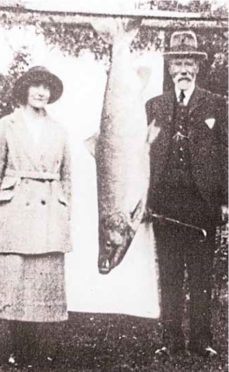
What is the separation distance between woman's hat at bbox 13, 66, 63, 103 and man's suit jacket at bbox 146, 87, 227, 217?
0.53m

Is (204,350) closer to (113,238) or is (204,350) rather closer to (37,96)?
(113,238)

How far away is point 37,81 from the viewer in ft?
11.6

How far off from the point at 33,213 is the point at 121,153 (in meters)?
0.60

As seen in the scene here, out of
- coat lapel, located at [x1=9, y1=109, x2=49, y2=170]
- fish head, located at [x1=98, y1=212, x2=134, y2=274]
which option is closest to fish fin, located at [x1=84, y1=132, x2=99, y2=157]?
coat lapel, located at [x1=9, y1=109, x2=49, y2=170]

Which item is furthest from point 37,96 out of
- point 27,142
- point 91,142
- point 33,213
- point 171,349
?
point 171,349

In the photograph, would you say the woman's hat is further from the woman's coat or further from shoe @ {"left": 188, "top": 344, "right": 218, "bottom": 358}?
shoe @ {"left": 188, "top": 344, "right": 218, "bottom": 358}

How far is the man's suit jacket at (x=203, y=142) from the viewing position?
3486 mm

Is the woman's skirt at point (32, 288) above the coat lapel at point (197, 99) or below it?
below

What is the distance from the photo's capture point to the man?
11.4 ft

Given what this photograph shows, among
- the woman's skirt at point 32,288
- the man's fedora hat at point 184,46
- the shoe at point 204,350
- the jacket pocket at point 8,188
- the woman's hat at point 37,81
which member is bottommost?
the shoe at point 204,350

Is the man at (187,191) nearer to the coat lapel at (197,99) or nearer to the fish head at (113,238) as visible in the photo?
the coat lapel at (197,99)

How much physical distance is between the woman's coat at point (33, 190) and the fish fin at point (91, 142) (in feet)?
0.39

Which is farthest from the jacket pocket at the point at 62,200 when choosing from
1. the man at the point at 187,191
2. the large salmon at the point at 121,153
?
the man at the point at 187,191

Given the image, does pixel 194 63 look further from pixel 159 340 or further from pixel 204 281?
pixel 159 340
